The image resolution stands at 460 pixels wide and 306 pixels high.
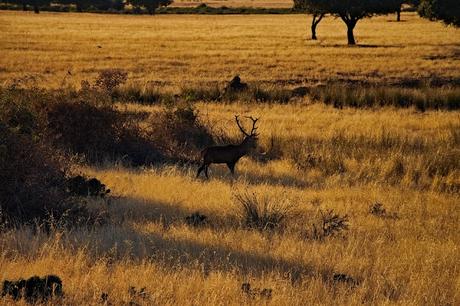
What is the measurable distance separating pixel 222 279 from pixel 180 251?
1.15 meters

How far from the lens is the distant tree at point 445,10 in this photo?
51281 millimetres

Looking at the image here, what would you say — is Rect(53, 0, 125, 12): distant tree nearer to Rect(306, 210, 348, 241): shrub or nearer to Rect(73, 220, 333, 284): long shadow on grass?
Rect(306, 210, 348, 241): shrub

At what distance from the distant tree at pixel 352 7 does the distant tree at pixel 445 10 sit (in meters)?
4.31

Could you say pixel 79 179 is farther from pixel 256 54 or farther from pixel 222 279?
pixel 256 54

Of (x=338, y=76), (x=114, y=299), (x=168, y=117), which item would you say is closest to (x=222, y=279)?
(x=114, y=299)

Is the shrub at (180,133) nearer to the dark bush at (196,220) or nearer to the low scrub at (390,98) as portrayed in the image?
the dark bush at (196,220)

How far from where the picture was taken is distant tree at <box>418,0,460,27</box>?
51.3 metres

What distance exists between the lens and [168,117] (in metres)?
14.6

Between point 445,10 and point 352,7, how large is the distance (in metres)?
7.54

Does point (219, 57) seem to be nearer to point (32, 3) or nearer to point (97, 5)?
point (32, 3)

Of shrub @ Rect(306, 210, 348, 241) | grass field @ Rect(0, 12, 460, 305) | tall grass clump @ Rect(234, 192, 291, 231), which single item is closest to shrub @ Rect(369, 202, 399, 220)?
grass field @ Rect(0, 12, 460, 305)

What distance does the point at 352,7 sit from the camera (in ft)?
181

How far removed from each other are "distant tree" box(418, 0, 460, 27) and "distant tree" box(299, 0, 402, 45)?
431cm

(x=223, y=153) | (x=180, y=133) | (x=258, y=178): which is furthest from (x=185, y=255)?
(x=180, y=133)
